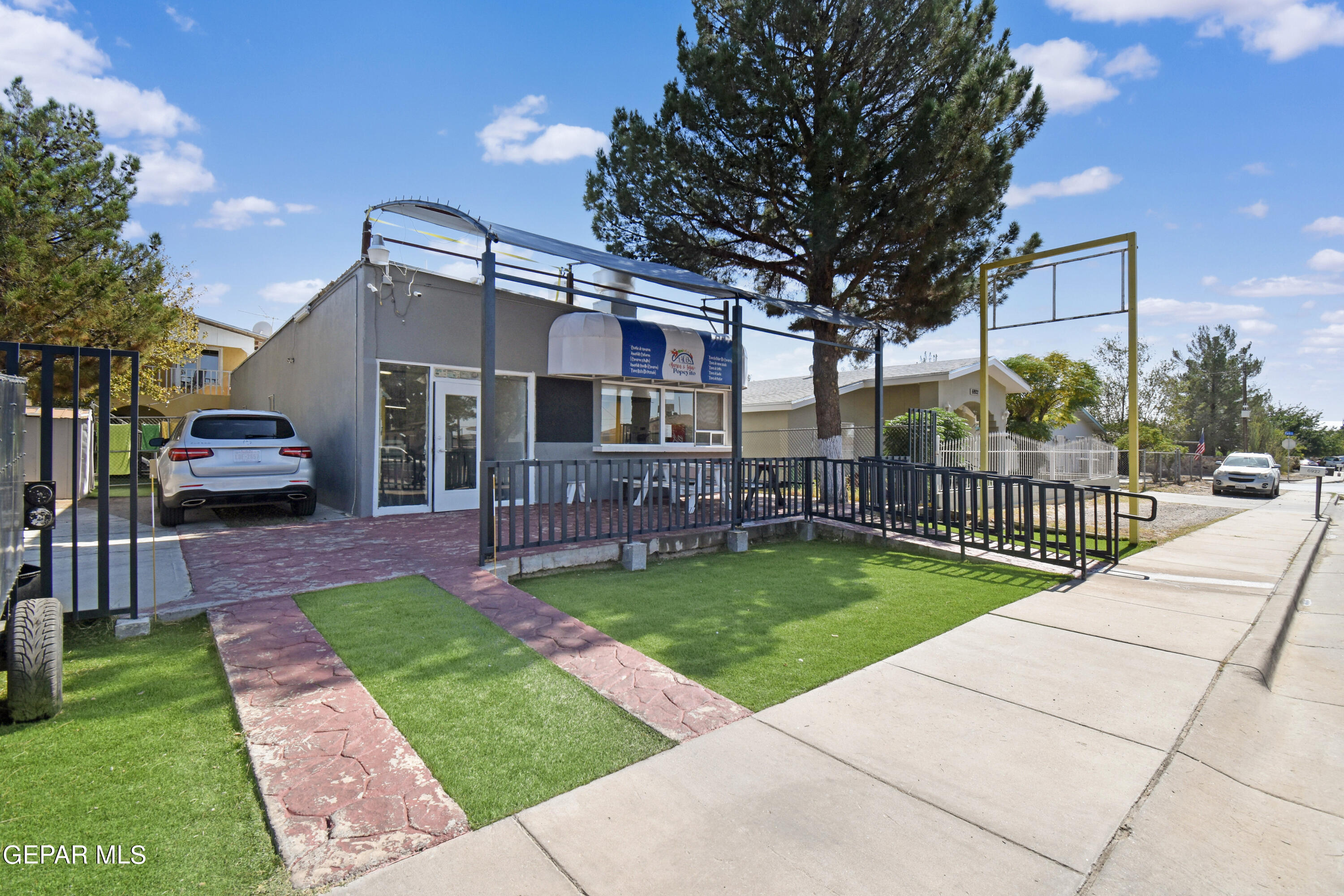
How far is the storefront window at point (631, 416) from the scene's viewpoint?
38.4ft

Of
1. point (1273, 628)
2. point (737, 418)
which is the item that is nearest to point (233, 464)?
point (737, 418)

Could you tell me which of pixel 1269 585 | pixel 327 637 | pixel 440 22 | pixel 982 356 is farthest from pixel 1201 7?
pixel 327 637

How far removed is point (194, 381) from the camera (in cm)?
2766

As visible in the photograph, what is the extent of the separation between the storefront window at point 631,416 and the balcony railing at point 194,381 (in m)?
21.9

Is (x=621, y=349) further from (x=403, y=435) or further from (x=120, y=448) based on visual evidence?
(x=120, y=448)

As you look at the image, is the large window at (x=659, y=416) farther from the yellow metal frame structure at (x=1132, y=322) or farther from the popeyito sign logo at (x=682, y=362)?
the yellow metal frame structure at (x=1132, y=322)

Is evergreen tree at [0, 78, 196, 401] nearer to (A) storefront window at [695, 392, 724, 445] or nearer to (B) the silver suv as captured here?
(B) the silver suv

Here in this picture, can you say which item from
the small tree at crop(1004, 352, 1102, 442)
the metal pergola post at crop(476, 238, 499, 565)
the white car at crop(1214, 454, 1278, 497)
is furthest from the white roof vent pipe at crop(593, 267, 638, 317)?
the white car at crop(1214, 454, 1278, 497)

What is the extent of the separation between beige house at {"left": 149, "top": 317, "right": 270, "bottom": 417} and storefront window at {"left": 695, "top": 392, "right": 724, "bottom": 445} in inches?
766

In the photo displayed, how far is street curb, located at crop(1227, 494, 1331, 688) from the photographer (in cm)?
423

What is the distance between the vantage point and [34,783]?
2.44 m

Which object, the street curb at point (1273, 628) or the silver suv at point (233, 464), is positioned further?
the silver suv at point (233, 464)

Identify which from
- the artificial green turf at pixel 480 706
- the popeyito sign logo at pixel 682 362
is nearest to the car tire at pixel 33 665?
the artificial green turf at pixel 480 706

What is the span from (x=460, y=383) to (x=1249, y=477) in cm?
2471
